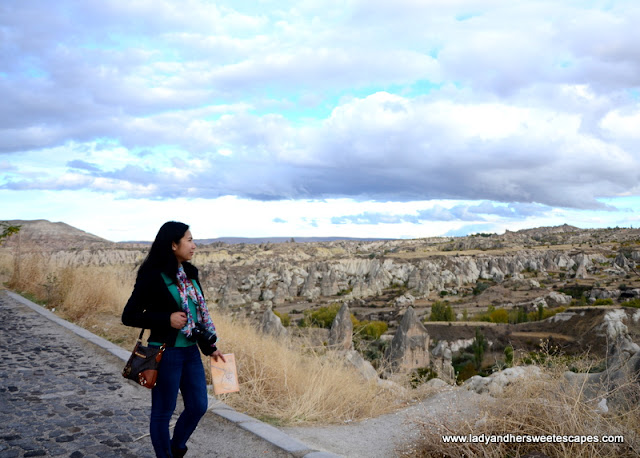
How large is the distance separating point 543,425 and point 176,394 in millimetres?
2735

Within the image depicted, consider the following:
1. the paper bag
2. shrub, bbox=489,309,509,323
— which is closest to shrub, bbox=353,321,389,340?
shrub, bbox=489,309,509,323

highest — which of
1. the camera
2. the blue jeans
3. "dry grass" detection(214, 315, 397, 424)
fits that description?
the camera

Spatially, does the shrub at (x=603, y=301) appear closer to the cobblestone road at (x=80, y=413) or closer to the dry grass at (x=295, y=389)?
the dry grass at (x=295, y=389)

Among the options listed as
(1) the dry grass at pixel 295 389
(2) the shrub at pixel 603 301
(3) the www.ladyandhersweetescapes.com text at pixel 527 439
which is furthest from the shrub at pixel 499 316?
(3) the www.ladyandhersweetescapes.com text at pixel 527 439

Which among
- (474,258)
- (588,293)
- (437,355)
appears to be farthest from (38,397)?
(474,258)

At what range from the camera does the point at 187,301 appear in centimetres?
338

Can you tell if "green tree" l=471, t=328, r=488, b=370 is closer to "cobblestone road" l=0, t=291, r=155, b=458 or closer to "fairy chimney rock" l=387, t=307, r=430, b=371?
"fairy chimney rock" l=387, t=307, r=430, b=371

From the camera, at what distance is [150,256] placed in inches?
132

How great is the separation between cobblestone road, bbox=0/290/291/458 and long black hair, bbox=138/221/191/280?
65.4 inches

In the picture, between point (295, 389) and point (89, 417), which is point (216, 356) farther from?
point (295, 389)

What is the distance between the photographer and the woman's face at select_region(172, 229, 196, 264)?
11.0 feet

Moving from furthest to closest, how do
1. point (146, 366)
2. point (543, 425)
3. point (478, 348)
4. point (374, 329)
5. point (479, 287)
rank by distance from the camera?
point (479, 287)
point (374, 329)
point (478, 348)
point (543, 425)
point (146, 366)

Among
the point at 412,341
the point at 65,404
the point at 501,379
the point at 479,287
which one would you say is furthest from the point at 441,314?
the point at 65,404

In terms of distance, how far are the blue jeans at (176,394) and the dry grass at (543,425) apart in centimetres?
197
